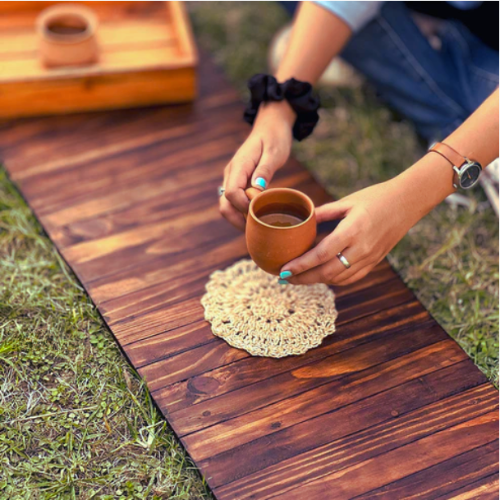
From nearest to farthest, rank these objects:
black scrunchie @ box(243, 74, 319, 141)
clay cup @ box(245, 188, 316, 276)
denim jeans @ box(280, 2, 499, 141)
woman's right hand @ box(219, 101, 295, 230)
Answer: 1. clay cup @ box(245, 188, 316, 276)
2. woman's right hand @ box(219, 101, 295, 230)
3. black scrunchie @ box(243, 74, 319, 141)
4. denim jeans @ box(280, 2, 499, 141)

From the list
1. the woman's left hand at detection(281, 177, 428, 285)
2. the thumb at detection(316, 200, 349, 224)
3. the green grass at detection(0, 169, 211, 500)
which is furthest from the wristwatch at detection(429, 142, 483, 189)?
the green grass at detection(0, 169, 211, 500)

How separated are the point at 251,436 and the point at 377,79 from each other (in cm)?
140

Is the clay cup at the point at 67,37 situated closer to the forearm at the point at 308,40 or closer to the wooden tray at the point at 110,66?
the wooden tray at the point at 110,66

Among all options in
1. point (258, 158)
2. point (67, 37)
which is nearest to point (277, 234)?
point (258, 158)

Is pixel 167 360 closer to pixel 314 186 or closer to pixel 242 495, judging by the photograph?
pixel 242 495

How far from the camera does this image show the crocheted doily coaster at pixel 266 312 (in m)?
1.63

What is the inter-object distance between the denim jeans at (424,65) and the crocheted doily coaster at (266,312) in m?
0.84

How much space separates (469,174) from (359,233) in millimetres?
359

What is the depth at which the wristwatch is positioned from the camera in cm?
157

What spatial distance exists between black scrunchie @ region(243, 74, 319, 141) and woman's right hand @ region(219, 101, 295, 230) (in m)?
0.02

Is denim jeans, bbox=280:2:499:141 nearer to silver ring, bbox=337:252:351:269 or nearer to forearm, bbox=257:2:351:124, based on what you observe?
forearm, bbox=257:2:351:124

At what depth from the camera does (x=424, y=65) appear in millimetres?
2188

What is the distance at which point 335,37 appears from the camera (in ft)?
6.09

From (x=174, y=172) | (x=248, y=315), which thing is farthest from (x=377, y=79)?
(x=248, y=315)
